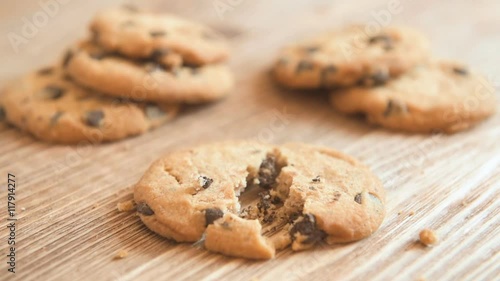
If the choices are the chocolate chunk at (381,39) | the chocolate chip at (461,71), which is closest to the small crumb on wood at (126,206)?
the chocolate chunk at (381,39)

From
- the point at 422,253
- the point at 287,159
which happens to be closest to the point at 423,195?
the point at 422,253

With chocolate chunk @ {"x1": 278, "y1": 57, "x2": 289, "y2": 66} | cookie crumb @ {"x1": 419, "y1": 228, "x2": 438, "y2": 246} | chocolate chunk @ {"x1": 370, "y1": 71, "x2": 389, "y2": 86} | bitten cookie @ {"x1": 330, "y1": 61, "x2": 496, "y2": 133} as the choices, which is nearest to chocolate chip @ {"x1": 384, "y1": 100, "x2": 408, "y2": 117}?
bitten cookie @ {"x1": 330, "y1": 61, "x2": 496, "y2": 133}

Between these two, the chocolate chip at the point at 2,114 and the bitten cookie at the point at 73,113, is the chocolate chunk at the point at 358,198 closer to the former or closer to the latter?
the bitten cookie at the point at 73,113

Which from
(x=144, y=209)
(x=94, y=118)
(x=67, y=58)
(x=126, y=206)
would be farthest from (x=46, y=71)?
(x=144, y=209)

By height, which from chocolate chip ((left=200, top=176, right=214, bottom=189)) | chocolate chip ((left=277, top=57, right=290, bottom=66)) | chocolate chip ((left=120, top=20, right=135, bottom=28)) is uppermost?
chocolate chip ((left=120, top=20, right=135, bottom=28))

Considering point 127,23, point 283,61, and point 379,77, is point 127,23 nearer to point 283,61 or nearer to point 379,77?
point 283,61

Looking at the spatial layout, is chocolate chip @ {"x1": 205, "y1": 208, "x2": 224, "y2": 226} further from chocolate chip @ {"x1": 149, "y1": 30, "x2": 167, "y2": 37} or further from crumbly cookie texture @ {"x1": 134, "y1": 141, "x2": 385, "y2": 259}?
chocolate chip @ {"x1": 149, "y1": 30, "x2": 167, "y2": 37}

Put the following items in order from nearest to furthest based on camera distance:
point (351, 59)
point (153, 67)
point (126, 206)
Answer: point (126, 206) → point (153, 67) → point (351, 59)
